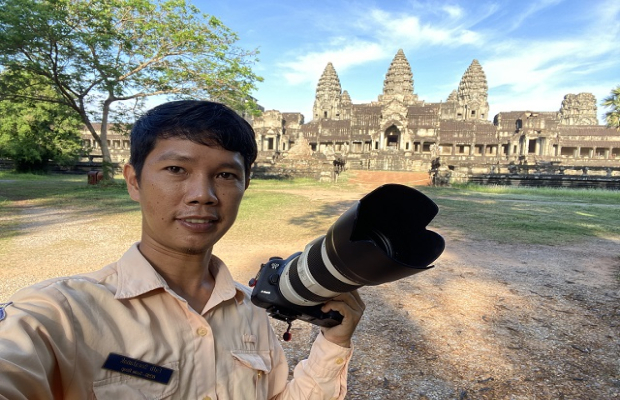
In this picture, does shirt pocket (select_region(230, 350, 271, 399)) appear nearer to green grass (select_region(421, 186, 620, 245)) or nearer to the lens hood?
the lens hood

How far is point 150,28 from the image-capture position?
43.1 feet

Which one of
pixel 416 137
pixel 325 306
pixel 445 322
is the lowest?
pixel 445 322

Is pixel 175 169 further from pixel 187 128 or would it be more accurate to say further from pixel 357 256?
pixel 357 256

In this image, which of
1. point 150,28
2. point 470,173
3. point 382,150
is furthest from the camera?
point 382,150

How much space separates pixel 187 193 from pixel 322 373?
82cm

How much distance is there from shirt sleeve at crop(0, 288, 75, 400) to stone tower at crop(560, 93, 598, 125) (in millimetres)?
59505

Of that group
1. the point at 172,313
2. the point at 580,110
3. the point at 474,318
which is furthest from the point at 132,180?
the point at 580,110

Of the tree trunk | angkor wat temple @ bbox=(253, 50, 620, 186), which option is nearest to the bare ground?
the tree trunk

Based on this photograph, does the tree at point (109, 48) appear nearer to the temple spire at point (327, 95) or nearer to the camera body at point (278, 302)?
the camera body at point (278, 302)

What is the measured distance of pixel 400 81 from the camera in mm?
46156

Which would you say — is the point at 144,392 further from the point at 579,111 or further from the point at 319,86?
the point at 579,111

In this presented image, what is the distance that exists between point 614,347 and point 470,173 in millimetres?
22555

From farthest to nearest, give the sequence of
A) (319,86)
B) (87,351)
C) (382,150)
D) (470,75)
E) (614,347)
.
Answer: (319,86) < (470,75) < (382,150) < (614,347) < (87,351)

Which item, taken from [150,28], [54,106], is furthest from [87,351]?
[54,106]
